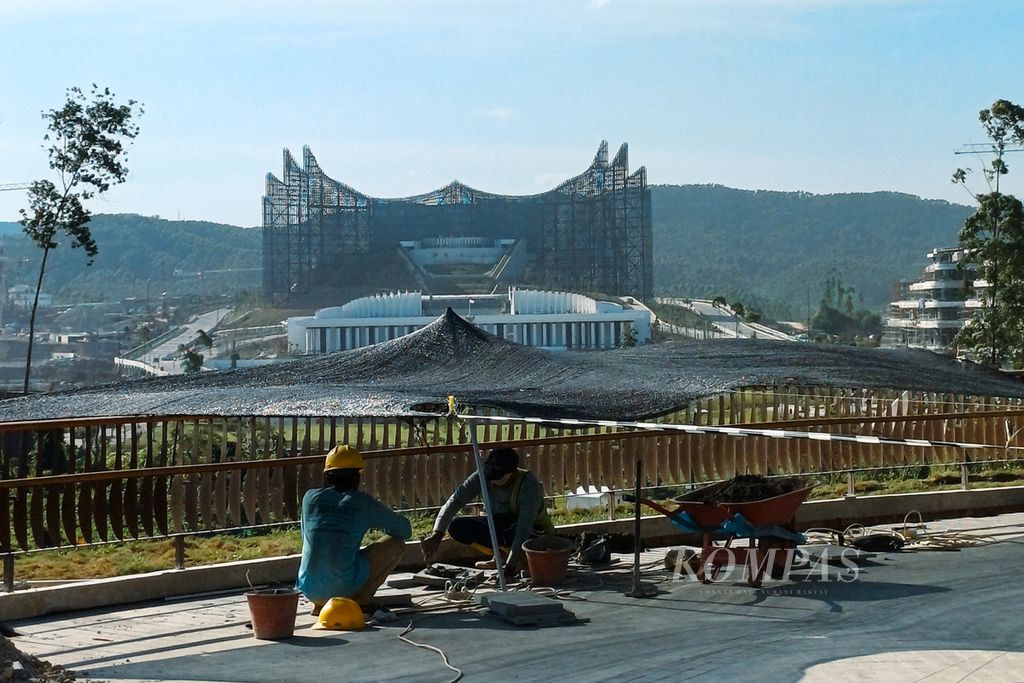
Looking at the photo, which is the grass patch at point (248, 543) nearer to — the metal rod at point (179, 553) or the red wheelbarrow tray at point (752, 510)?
the metal rod at point (179, 553)

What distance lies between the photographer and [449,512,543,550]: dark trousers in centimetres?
1102

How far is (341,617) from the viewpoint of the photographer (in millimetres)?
9258

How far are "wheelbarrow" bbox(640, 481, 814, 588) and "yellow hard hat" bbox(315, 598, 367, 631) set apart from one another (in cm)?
271

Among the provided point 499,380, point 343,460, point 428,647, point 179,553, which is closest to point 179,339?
point 499,380

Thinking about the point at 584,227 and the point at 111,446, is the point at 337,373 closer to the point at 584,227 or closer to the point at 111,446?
the point at 111,446

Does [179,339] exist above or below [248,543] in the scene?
above

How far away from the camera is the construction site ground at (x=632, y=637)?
7.93m

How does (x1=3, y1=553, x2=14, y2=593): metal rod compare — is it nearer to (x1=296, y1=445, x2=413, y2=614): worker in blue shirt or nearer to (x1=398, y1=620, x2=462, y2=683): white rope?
(x1=296, y1=445, x2=413, y2=614): worker in blue shirt

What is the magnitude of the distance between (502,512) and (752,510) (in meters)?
1.89

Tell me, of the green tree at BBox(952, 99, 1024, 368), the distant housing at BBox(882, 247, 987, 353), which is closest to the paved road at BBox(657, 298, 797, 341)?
the distant housing at BBox(882, 247, 987, 353)

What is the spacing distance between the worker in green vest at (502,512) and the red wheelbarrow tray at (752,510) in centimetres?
88

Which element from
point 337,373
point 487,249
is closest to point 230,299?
point 487,249

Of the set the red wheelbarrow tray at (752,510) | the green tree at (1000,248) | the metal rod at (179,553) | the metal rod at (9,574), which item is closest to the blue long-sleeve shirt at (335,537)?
the metal rod at (179,553)

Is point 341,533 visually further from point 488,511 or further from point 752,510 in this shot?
point 752,510
